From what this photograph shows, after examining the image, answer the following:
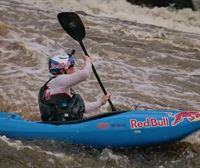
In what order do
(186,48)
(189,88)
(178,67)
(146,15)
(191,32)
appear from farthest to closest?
1. (146,15)
2. (191,32)
3. (186,48)
4. (178,67)
5. (189,88)

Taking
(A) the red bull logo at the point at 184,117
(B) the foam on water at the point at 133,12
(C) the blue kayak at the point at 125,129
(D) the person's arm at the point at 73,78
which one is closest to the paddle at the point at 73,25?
(D) the person's arm at the point at 73,78

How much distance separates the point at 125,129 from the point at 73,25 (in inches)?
64.9

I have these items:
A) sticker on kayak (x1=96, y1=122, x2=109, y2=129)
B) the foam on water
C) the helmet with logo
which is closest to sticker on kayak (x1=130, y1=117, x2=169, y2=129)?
sticker on kayak (x1=96, y1=122, x2=109, y2=129)

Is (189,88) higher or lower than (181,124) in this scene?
lower

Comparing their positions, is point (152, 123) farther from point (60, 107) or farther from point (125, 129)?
point (60, 107)

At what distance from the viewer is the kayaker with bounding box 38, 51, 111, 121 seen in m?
5.42

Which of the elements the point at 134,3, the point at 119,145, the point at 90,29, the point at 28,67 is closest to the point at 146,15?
the point at 134,3

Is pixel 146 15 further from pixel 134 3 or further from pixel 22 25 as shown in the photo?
pixel 22 25

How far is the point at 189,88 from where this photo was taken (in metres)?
8.63

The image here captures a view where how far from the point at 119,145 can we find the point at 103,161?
24cm

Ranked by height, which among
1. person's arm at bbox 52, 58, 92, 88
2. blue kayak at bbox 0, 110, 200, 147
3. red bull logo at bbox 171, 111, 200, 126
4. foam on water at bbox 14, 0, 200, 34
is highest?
person's arm at bbox 52, 58, 92, 88

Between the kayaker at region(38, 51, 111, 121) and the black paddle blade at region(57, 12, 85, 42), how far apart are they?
992 millimetres

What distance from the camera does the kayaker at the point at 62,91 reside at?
213 inches

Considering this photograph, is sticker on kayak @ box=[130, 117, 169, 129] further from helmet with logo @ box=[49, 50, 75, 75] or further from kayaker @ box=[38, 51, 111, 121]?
helmet with logo @ box=[49, 50, 75, 75]
